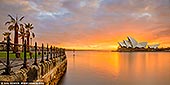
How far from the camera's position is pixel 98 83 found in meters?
23.8

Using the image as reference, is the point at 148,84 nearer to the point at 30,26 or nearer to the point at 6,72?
the point at 6,72

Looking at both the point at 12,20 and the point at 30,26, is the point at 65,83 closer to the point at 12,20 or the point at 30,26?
the point at 12,20

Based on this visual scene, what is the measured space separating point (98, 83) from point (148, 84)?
5300mm

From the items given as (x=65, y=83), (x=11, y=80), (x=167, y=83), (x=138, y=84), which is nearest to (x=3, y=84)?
(x=11, y=80)

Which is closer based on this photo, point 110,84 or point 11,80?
point 11,80

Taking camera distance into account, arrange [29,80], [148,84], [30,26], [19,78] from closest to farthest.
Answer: [19,78], [29,80], [148,84], [30,26]

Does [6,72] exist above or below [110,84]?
above

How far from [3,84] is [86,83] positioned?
1813cm

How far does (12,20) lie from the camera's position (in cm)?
4141

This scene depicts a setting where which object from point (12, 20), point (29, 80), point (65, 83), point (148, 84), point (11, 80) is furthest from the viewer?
point (12, 20)

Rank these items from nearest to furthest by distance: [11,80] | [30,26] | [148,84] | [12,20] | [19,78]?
[11,80] → [19,78] → [148,84] → [12,20] → [30,26]

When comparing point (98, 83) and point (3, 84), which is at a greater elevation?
point (3, 84)

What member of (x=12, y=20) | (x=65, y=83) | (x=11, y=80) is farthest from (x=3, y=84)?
(x=12, y=20)

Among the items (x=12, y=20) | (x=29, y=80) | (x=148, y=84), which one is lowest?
(x=148, y=84)
